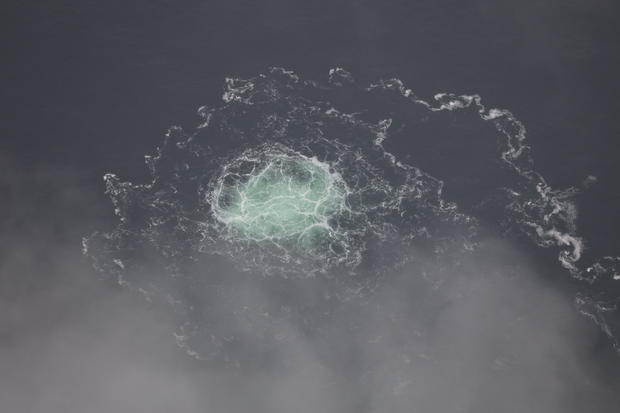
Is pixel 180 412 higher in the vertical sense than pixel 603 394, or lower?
lower

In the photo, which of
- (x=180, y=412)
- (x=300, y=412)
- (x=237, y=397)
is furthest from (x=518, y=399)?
(x=180, y=412)

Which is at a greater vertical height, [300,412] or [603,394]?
[603,394]

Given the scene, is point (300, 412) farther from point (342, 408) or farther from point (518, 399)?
point (518, 399)

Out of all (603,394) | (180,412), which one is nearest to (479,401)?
(603,394)

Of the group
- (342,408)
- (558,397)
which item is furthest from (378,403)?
(558,397)

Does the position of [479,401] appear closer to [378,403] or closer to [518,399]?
[518,399]

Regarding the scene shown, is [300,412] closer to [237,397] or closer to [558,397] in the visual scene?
[237,397]
